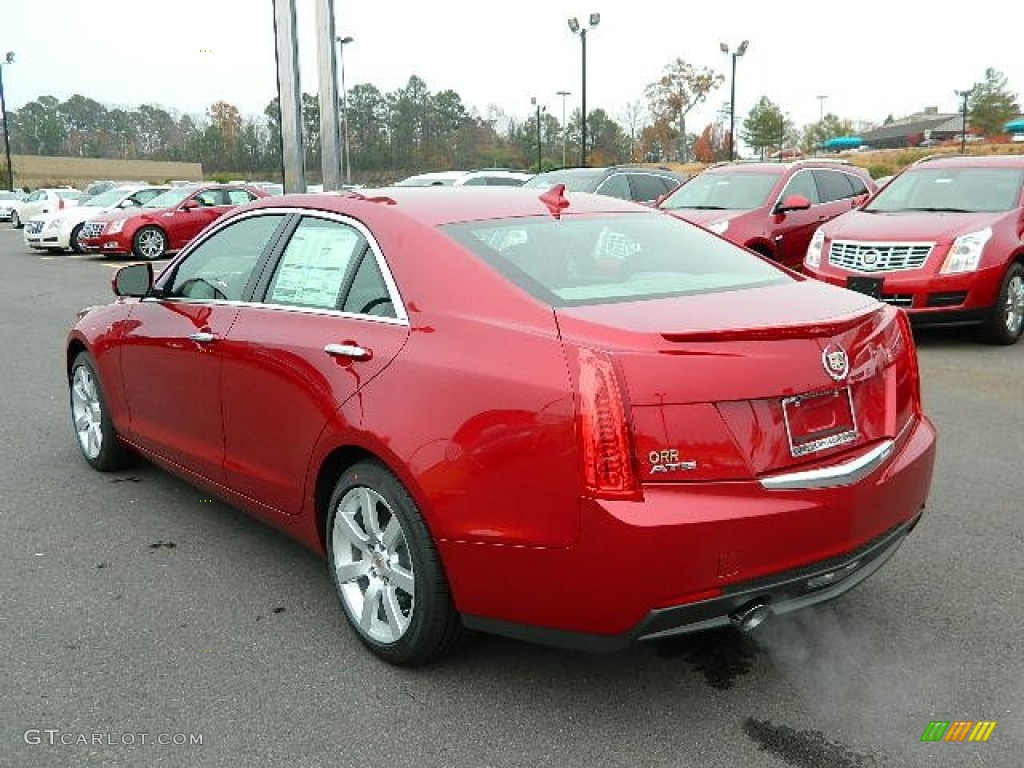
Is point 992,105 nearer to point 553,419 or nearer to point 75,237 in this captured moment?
point 75,237

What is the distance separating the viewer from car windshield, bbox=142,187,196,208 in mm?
20875

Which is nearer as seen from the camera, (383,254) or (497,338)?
(497,338)

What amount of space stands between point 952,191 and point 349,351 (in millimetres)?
8365

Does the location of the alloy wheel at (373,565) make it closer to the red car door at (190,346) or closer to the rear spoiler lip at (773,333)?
the red car door at (190,346)

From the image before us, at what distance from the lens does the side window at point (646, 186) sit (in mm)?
15531

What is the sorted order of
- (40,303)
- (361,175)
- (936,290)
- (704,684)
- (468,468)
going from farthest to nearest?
(361,175), (40,303), (936,290), (704,684), (468,468)

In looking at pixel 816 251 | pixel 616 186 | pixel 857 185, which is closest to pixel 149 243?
pixel 616 186

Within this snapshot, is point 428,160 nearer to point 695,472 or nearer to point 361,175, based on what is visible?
point 361,175

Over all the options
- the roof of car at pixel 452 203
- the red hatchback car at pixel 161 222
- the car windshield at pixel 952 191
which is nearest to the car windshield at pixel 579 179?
the car windshield at pixel 952 191

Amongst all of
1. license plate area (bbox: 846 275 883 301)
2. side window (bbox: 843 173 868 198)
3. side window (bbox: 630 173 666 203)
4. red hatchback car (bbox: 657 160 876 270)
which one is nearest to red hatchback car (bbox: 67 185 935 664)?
license plate area (bbox: 846 275 883 301)

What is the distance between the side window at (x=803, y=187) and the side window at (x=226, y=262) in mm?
9036

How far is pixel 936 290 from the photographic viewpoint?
8734 millimetres

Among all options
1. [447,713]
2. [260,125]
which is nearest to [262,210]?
[447,713]

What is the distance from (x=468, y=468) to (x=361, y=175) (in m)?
81.0
